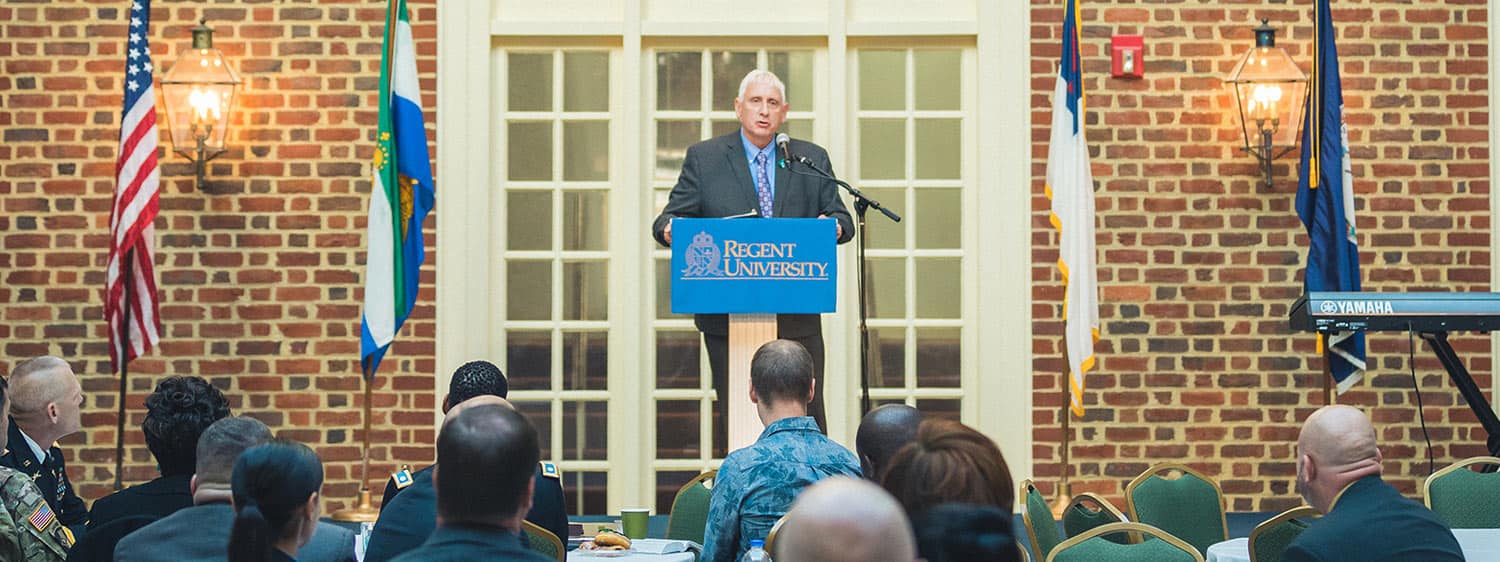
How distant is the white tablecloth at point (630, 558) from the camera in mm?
4051

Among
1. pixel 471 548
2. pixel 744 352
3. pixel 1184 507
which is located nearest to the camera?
pixel 471 548

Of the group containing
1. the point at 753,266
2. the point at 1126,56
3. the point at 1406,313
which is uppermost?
the point at 1126,56

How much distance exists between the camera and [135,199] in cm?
617

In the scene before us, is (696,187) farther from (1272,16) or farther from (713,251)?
(1272,16)

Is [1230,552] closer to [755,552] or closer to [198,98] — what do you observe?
[755,552]

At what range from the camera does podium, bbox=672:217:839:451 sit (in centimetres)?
502

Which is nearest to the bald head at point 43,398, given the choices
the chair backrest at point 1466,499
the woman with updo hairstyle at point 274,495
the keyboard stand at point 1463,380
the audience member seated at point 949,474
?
the woman with updo hairstyle at point 274,495

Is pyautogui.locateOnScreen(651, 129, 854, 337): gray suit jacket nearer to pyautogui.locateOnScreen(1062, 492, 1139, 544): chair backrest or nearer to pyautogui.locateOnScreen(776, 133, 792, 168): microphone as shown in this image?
pyautogui.locateOnScreen(776, 133, 792, 168): microphone

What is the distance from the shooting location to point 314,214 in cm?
694

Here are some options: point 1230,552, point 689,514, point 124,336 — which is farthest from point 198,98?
point 1230,552

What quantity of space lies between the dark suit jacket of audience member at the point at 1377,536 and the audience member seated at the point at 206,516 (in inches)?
72.5

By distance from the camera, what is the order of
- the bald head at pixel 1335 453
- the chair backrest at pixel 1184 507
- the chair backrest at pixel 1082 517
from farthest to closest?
the chair backrest at pixel 1184 507 < the chair backrest at pixel 1082 517 < the bald head at pixel 1335 453

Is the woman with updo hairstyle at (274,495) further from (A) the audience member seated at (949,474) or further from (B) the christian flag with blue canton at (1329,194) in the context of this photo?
(B) the christian flag with blue canton at (1329,194)

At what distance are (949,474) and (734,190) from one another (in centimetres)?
321
